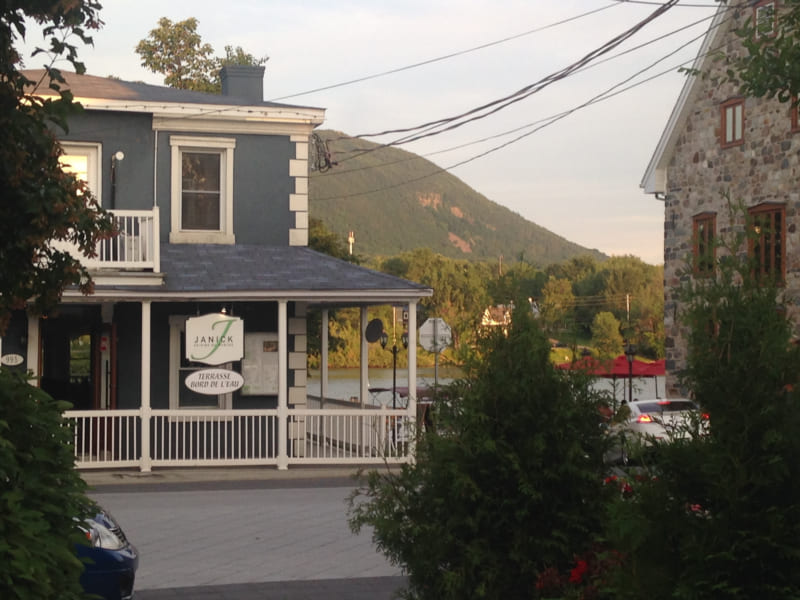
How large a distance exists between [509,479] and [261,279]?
12791mm

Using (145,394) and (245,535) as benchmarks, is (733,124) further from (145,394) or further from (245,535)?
(245,535)

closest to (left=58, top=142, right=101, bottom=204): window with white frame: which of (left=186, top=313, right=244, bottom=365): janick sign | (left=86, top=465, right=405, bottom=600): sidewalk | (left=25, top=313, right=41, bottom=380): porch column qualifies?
(left=25, top=313, right=41, bottom=380): porch column

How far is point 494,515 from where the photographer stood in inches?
242

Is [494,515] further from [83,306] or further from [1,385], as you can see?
[83,306]

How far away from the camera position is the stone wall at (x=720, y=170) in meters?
25.7

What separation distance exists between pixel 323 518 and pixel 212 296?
5449 mm

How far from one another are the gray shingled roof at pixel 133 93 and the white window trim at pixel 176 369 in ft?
12.7

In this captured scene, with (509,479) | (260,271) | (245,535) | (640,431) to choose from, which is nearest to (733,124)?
(260,271)

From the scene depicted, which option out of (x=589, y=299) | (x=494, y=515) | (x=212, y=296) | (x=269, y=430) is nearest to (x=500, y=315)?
(x=494, y=515)

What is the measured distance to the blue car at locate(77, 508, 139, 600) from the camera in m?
7.55

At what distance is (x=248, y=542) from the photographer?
11969 mm

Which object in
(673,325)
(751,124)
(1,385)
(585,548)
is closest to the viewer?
(1,385)

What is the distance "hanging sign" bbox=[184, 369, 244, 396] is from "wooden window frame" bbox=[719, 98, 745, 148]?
15060 millimetres

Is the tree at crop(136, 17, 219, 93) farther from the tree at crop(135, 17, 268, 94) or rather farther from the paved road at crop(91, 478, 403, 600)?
the paved road at crop(91, 478, 403, 600)
